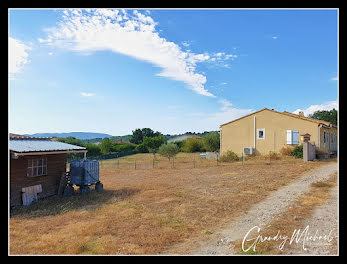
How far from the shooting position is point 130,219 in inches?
289

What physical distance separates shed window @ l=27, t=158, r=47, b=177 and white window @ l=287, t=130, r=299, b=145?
2290 cm

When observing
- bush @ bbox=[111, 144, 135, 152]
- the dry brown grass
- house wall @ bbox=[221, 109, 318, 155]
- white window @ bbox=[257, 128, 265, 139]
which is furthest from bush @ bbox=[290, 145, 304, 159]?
bush @ bbox=[111, 144, 135, 152]

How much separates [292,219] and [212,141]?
32.2m

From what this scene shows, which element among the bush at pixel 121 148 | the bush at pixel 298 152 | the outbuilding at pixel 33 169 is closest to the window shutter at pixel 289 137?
the bush at pixel 298 152

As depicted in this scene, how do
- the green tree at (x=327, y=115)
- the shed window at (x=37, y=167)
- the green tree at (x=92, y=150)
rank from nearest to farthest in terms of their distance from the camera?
the shed window at (x=37, y=167)
the green tree at (x=92, y=150)
the green tree at (x=327, y=115)

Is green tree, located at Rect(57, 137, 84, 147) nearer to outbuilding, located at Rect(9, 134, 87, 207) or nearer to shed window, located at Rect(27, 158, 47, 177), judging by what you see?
outbuilding, located at Rect(9, 134, 87, 207)

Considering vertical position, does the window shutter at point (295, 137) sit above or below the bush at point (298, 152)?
above

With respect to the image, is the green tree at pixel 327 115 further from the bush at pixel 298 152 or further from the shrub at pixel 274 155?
the bush at pixel 298 152

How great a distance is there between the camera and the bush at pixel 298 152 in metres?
22.8

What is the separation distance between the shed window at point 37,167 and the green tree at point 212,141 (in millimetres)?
30410

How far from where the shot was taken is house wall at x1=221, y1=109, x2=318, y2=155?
80.6ft

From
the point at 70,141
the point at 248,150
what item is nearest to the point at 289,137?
the point at 248,150
